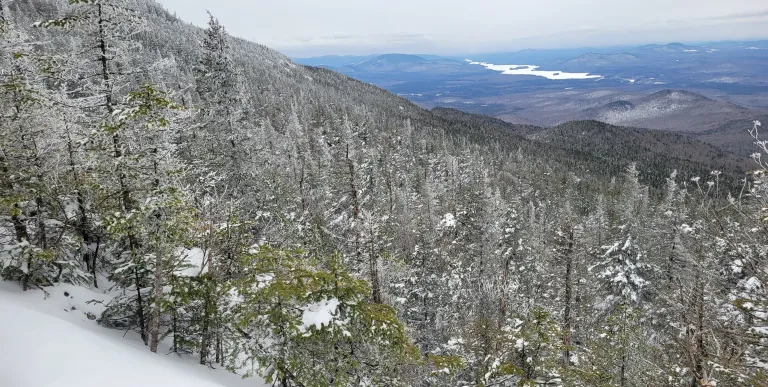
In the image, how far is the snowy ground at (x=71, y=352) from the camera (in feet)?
22.2

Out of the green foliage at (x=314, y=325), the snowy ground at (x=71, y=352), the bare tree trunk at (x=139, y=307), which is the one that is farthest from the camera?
the bare tree trunk at (x=139, y=307)

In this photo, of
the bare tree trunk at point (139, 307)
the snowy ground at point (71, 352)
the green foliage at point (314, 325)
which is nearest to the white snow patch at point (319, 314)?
the green foliage at point (314, 325)

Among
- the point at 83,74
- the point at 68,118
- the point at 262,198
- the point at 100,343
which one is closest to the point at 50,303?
the point at 100,343

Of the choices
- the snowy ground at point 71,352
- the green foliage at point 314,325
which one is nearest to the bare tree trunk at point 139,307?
the snowy ground at point 71,352

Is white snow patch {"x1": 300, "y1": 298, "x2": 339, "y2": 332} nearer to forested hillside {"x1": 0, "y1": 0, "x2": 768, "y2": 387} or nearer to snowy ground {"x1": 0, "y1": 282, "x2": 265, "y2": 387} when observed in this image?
forested hillside {"x1": 0, "y1": 0, "x2": 768, "y2": 387}

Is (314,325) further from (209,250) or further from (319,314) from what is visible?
(209,250)

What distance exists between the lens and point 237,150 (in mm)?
19812

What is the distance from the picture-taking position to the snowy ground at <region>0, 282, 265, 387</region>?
22.2 ft

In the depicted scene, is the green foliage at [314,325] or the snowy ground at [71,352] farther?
the green foliage at [314,325]

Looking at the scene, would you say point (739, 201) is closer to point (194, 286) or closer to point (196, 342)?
point (194, 286)

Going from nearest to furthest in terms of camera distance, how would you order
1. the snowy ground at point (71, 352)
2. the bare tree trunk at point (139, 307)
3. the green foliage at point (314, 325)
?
the snowy ground at point (71, 352), the green foliage at point (314, 325), the bare tree trunk at point (139, 307)

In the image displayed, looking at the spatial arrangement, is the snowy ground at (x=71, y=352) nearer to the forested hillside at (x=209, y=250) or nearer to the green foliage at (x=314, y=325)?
the forested hillside at (x=209, y=250)

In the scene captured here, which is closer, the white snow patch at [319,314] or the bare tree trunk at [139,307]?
the white snow patch at [319,314]

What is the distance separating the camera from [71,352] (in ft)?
24.6
